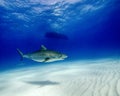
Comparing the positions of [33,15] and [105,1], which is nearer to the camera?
[105,1]

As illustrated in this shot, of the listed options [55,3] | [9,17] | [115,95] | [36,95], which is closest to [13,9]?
[9,17]

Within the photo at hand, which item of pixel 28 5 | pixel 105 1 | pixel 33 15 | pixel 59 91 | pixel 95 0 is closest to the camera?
pixel 59 91

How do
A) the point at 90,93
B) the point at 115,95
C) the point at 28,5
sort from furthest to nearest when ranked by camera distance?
the point at 28,5, the point at 90,93, the point at 115,95

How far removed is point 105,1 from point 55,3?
1003 centimetres

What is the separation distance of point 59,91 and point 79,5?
2493 cm

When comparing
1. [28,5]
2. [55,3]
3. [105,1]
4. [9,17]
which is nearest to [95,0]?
[105,1]

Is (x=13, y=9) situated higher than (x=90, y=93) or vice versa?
(x=13, y=9)

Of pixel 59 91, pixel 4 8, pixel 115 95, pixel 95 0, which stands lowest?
pixel 115 95

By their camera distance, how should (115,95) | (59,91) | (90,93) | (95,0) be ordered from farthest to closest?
1. (95,0)
2. (59,91)
3. (90,93)
4. (115,95)

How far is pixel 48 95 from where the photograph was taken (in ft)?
19.5

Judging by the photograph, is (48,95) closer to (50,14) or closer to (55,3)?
(55,3)

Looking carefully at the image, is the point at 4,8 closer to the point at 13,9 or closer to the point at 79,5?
the point at 13,9

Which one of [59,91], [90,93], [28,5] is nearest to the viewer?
[90,93]

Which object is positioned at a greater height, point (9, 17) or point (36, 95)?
point (9, 17)
